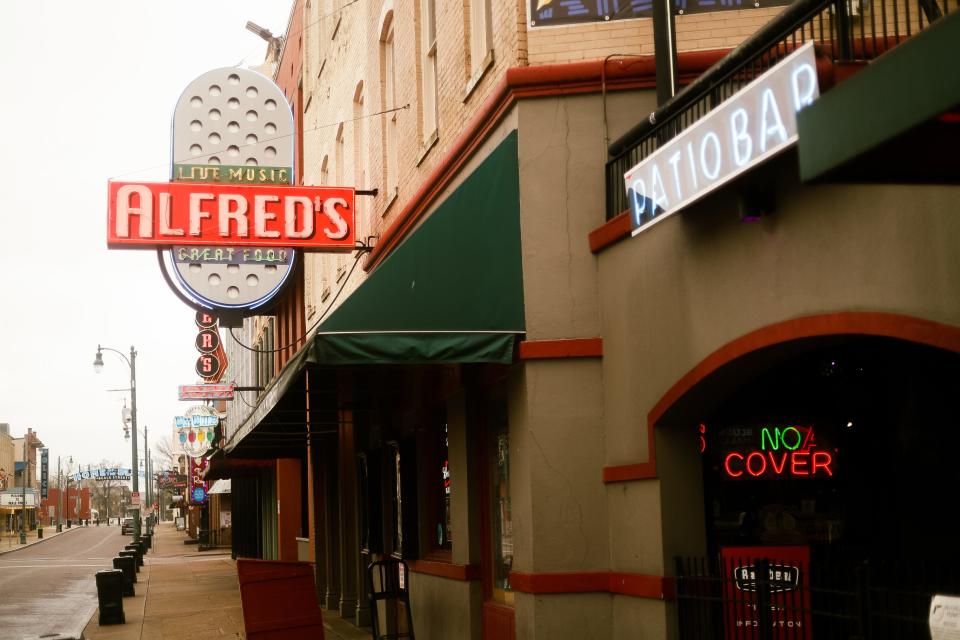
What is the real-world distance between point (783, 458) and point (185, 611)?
566 inches

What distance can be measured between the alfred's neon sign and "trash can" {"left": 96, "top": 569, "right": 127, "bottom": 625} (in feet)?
42.1

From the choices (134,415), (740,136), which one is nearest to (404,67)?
(740,136)

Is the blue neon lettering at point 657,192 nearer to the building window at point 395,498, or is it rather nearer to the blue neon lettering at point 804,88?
the blue neon lettering at point 804,88

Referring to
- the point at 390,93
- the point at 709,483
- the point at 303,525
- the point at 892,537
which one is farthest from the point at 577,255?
the point at 303,525

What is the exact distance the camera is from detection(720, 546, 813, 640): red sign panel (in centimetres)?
716

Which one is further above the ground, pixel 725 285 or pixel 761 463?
pixel 725 285

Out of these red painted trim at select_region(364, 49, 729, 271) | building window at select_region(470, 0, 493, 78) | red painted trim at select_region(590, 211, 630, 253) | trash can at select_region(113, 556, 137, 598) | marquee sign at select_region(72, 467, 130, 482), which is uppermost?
building window at select_region(470, 0, 493, 78)

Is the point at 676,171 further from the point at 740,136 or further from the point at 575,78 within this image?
the point at 575,78

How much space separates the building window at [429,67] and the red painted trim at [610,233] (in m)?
4.36

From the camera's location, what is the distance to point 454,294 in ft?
33.0

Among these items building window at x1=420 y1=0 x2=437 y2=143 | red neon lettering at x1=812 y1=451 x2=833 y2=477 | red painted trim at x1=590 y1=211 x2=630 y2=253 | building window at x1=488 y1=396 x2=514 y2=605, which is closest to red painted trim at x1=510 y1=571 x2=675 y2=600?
building window at x1=488 y1=396 x2=514 y2=605

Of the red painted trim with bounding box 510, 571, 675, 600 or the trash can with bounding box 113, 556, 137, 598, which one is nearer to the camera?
the red painted trim with bounding box 510, 571, 675, 600

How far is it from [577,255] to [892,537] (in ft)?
12.5

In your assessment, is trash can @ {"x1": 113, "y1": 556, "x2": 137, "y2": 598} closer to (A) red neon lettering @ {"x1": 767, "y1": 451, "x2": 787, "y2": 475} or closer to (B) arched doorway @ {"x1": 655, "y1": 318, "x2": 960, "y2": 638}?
(B) arched doorway @ {"x1": 655, "y1": 318, "x2": 960, "y2": 638}
